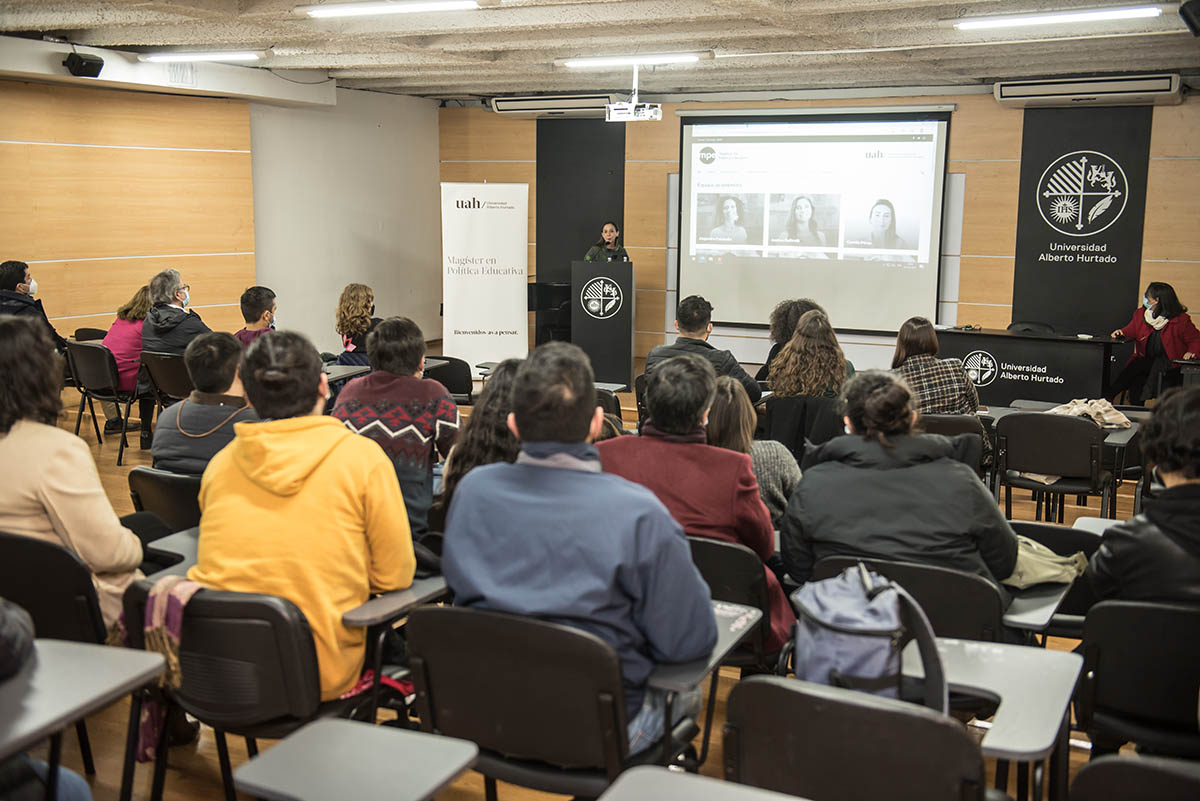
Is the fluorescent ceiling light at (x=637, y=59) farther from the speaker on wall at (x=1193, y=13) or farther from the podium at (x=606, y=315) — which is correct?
the speaker on wall at (x=1193, y=13)

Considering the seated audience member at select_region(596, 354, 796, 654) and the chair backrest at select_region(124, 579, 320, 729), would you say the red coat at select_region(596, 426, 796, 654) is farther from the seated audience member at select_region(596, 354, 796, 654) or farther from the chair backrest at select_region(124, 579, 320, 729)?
the chair backrest at select_region(124, 579, 320, 729)

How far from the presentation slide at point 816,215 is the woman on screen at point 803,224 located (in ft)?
0.04

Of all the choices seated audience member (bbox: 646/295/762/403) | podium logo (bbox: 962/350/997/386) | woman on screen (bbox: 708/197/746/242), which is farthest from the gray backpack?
woman on screen (bbox: 708/197/746/242)

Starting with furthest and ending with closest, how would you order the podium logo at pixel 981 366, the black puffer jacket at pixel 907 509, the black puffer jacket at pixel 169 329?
the podium logo at pixel 981 366
the black puffer jacket at pixel 169 329
the black puffer jacket at pixel 907 509

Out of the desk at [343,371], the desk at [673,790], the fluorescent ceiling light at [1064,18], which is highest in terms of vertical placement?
the fluorescent ceiling light at [1064,18]

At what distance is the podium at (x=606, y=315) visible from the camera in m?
9.88

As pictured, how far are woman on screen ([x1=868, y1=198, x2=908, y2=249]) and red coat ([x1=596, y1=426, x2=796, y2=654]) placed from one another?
7.51 meters

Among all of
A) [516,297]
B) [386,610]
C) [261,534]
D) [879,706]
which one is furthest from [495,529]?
[516,297]

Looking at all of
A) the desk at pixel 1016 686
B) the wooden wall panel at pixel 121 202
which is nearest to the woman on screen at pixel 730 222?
the wooden wall panel at pixel 121 202

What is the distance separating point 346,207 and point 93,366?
183 inches

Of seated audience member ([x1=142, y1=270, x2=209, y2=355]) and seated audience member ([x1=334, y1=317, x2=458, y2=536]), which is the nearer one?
seated audience member ([x1=334, y1=317, x2=458, y2=536])

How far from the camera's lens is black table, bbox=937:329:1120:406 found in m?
7.82

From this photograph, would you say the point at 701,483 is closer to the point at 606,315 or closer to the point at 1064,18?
the point at 1064,18

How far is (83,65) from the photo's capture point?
766 cm
